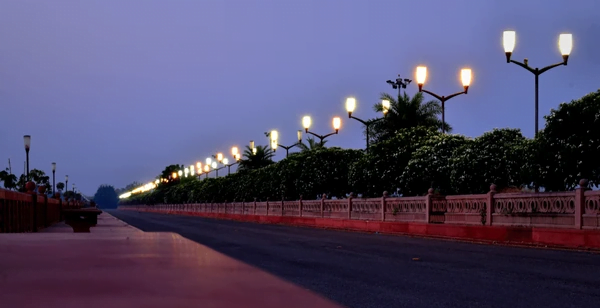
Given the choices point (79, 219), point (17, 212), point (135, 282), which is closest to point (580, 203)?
point (79, 219)

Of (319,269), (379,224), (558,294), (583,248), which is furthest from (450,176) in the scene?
(558,294)

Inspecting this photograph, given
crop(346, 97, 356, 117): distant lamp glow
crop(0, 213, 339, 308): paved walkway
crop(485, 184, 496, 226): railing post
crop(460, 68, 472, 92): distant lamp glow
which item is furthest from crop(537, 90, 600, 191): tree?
crop(0, 213, 339, 308): paved walkway

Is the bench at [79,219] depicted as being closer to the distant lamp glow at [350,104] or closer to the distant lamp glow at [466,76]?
the distant lamp glow at [466,76]

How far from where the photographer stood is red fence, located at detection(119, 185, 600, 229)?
60.1ft

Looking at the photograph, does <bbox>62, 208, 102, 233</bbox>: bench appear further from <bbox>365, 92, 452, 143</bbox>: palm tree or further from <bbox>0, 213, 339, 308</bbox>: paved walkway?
<bbox>365, 92, 452, 143</bbox>: palm tree

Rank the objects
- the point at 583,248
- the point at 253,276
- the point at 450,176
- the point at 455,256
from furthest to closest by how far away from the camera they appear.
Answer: the point at 450,176
the point at 583,248
the point at 455,256
the point at 253,276

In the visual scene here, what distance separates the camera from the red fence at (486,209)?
18328 mm

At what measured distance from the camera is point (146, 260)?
4.72m

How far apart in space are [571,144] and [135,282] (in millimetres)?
19794

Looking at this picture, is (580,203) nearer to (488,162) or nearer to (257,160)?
(488,162)

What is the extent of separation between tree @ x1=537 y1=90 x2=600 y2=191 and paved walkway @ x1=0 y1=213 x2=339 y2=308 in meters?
18.1

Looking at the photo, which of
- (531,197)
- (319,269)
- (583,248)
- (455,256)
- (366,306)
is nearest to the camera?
(366,306)

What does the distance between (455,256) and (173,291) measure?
41.7 feet

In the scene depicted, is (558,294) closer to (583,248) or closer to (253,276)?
(253,276)
